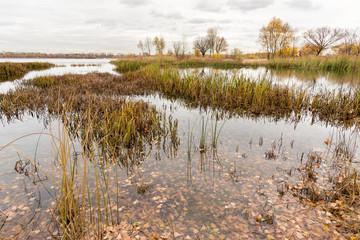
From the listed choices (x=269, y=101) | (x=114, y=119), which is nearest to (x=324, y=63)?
(x=269, y=101)

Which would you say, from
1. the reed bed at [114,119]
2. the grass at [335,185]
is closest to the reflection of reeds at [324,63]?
the grass at [335,185]

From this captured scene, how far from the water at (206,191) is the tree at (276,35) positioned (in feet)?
186

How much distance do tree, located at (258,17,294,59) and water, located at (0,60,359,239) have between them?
2228 inches

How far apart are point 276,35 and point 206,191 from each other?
6134 cm

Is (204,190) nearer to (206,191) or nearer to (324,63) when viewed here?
(206,191)

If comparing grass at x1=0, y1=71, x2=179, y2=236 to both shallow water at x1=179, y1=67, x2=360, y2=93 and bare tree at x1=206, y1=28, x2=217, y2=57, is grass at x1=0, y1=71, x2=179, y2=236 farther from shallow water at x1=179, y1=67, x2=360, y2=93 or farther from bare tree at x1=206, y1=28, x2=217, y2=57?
bare tree at x1=206, y1=28, x2=217, y2=57

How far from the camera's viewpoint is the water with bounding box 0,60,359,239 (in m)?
2.94

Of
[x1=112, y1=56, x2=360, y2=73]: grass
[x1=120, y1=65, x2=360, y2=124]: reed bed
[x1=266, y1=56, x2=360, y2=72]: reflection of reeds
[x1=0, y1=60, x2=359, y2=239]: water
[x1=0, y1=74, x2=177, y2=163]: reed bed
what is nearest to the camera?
[x1=0, y1=60, x2=359, y2=239]: water

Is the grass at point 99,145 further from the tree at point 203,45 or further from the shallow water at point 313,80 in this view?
the tree at point 203,45

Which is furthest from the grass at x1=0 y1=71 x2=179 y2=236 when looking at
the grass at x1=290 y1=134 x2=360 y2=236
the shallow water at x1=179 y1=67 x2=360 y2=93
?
the shallow water at x1=179 y1=67 x2=360 y2=93

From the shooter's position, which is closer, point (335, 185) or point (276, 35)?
point (335, 185)

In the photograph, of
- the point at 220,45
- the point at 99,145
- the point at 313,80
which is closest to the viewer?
the point at 99,145

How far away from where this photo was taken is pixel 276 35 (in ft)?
173

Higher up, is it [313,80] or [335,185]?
[313,80]
